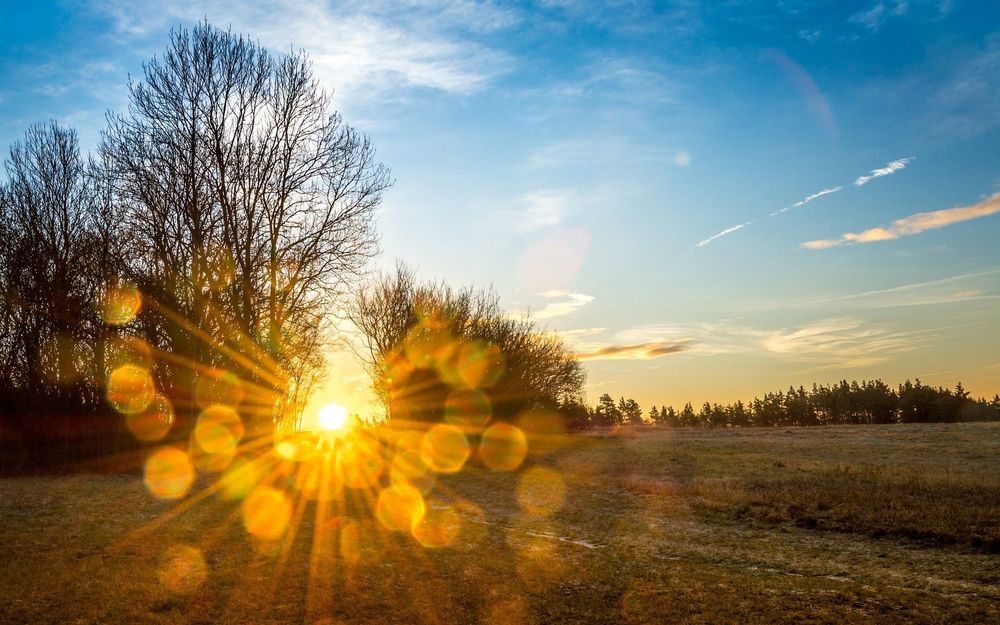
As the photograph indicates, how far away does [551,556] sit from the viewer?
40.9 feet

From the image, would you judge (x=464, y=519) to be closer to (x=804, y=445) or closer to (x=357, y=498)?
(x=357, y=498)

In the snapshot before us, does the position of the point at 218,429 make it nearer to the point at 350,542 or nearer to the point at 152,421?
the point at 152,421

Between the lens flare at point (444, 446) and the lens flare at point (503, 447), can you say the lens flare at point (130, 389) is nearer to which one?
the lens flare at point (444, 446)

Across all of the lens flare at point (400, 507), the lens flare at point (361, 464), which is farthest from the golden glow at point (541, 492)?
the lens flare at point (361, 464)

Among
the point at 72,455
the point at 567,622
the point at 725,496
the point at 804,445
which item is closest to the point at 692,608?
the point at 567,622

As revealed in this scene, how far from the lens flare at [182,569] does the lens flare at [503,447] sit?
74.6 ft

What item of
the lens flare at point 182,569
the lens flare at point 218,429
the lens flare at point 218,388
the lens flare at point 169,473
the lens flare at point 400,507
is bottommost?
the lens flare at point 400,507

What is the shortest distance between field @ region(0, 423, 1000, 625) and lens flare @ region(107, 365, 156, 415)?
11.9 ft

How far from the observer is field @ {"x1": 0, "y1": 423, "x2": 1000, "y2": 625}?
845 centimetres

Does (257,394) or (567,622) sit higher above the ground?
(257,394)

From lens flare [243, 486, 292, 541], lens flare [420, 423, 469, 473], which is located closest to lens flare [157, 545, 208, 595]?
lens flare [243, 486, 292, 541]

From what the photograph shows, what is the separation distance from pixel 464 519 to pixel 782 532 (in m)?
7.97

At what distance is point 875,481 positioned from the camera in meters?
19.6

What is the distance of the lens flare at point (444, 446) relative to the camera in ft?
115
